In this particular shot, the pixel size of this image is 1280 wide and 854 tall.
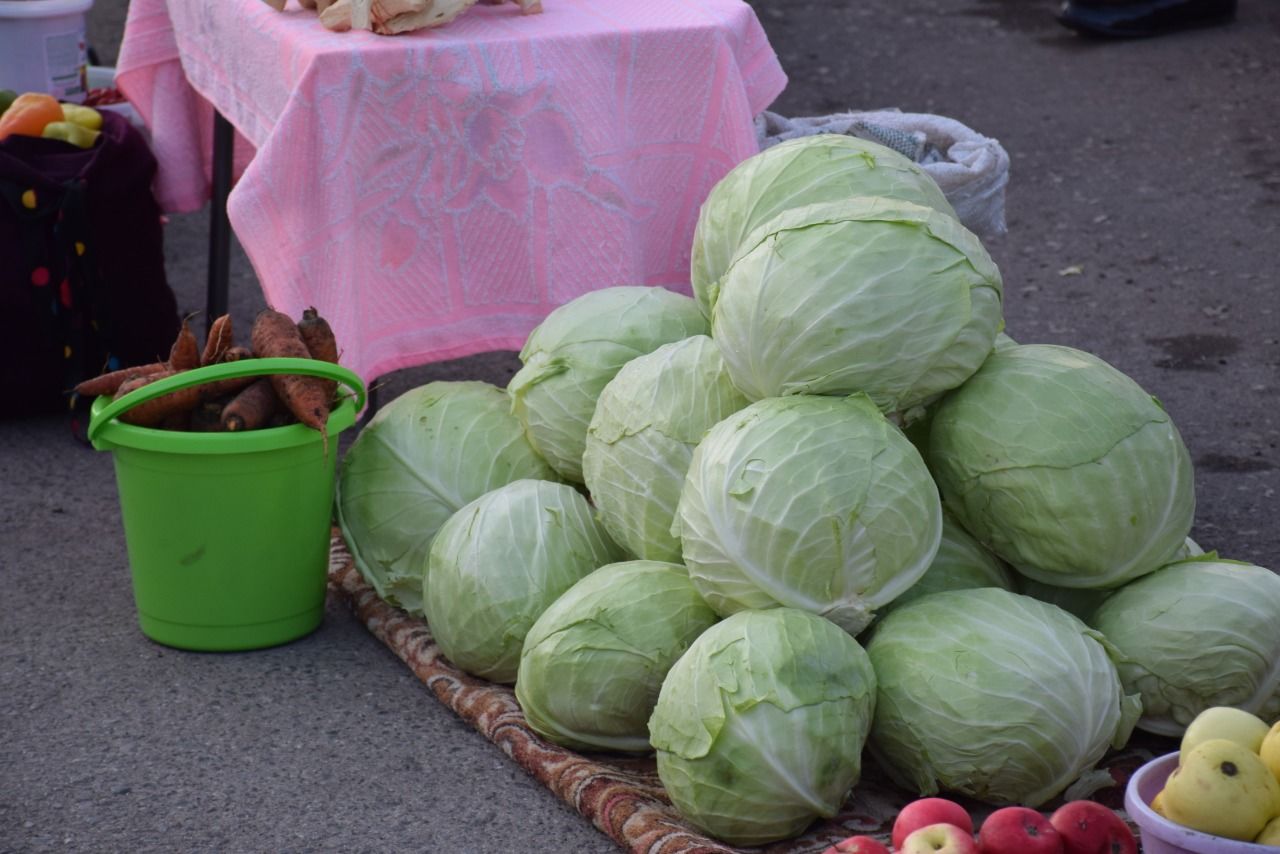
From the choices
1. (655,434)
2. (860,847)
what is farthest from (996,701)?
(655,434)

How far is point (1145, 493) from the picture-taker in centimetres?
245

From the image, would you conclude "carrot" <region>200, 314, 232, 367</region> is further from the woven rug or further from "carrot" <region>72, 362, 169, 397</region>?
the woven rug

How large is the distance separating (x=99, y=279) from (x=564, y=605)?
7.12 ft

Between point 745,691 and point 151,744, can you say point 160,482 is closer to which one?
point 151,744

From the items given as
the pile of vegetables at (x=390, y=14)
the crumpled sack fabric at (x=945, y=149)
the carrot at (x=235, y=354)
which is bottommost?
the carrot at (x=235, y=354)

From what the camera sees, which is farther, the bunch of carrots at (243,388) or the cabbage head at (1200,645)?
the bunch of carrots at (243,388)

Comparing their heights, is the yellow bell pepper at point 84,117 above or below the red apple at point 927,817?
above

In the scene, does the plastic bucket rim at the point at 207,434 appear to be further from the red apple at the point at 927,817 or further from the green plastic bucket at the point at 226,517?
the red apple at the point at 927,817

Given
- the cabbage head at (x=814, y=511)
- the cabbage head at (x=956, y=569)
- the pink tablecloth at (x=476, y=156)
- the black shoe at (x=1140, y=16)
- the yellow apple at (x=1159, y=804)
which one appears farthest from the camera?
the black shoe at (x=1140, y=16)

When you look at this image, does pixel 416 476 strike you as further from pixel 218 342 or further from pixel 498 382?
pixel 498 382

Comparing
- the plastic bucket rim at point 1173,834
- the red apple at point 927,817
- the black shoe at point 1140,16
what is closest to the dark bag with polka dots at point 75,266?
the red apple at point 927,817

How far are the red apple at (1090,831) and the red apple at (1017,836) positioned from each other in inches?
1.3

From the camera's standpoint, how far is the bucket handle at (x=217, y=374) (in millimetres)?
2650

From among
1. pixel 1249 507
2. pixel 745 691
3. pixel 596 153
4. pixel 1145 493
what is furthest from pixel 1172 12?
pixel 745 691
